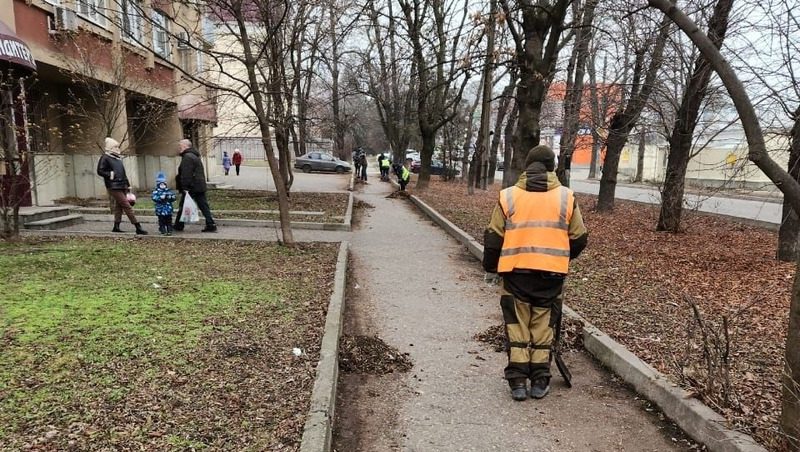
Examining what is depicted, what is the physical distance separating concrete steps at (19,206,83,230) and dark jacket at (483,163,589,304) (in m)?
9.90

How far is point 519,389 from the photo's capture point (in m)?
4.14

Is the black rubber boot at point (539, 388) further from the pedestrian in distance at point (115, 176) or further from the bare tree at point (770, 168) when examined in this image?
the pedestrian in distance at point (115, 176)

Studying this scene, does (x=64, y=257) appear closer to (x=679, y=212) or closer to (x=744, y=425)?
(x=744, y=425)

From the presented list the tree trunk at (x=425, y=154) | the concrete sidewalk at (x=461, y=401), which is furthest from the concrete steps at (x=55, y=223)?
the tree trunk at (x=425, y=154)

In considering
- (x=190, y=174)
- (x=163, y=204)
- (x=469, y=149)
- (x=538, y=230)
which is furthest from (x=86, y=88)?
(x=469, y=149)

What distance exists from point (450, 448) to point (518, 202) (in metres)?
1.75

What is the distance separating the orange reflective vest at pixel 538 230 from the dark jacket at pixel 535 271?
5 centimetres

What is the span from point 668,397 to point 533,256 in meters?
1.34

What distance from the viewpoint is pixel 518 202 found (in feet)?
13.2

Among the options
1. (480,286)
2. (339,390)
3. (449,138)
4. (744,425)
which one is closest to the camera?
(744,425)

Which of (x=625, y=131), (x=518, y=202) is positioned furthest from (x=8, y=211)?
(x=625, y=131)

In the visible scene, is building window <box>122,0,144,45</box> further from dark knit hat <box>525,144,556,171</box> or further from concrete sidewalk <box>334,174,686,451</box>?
dark knit hat <box>525,144,556,171</box>

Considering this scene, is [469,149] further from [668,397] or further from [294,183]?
[668,397]

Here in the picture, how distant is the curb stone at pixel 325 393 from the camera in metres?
3.14
